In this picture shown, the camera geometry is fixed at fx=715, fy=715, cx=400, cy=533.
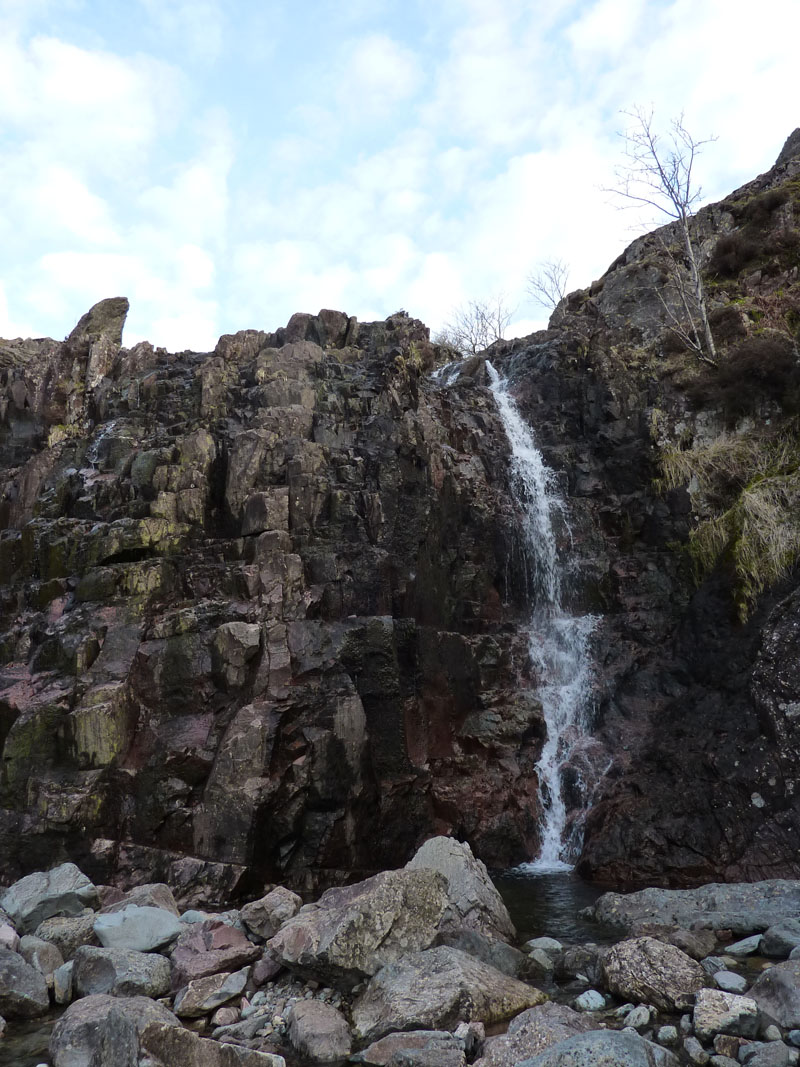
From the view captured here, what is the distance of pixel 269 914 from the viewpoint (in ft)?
32.9

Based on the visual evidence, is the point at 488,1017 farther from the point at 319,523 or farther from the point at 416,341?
the point at 416,341

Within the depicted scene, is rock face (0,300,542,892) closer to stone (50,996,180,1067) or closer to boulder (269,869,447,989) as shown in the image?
boulder (269,869,447,989)

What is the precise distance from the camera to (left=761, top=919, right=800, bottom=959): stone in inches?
328

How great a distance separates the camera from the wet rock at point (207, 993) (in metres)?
8.15

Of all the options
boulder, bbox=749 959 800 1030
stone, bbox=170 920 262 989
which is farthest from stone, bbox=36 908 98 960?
boulder, bbox=749 959 800 1030

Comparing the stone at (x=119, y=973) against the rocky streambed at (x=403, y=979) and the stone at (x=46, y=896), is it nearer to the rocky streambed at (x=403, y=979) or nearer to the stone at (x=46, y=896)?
the rocky streambed at (x=403, y=979)

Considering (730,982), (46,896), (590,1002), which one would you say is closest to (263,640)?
(46,896)

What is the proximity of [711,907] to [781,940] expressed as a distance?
1.63m

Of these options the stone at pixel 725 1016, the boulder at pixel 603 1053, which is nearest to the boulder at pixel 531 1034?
the boulder at pixel 603 1053

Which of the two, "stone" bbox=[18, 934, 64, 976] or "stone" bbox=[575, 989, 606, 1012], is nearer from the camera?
"stone" bbox=[575, 989, 606, 1012]

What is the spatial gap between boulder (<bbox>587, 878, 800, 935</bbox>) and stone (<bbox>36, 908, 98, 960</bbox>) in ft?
24.2

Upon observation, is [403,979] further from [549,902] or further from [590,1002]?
[549,902]

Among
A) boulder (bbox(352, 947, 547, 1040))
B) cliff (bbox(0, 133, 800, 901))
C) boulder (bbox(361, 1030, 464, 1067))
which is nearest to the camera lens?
boulder (bbox(361, 1030, 464, 1067))

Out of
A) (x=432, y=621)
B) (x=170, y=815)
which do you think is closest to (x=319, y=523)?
(x=432, y=621)
